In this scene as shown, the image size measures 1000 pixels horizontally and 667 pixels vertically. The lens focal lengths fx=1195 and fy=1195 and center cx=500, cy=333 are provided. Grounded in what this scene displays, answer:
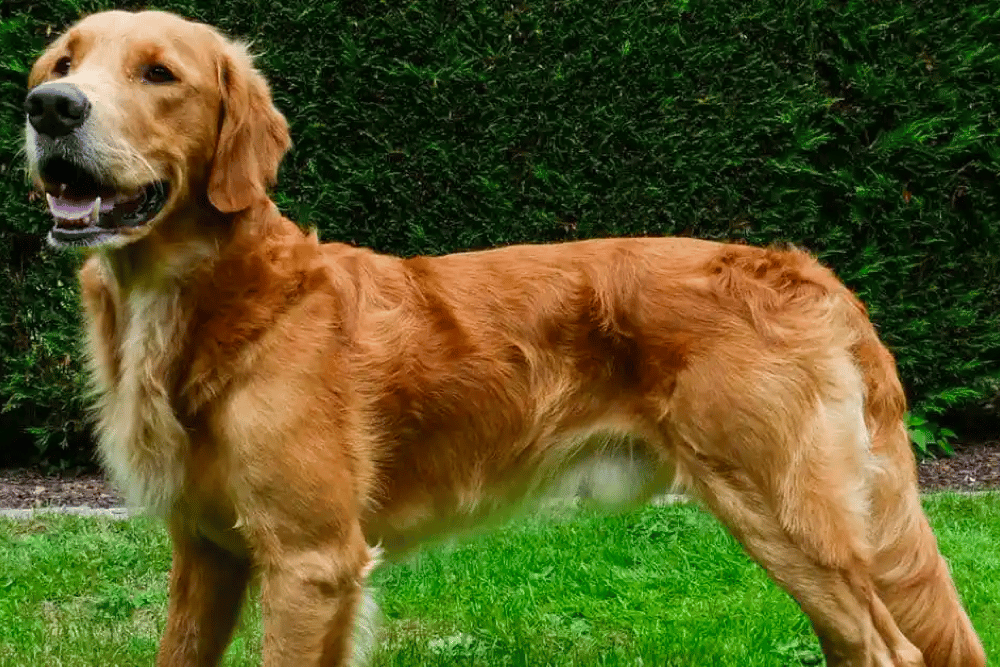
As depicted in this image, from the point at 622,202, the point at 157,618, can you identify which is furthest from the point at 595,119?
the point at 157,618

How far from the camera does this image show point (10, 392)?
600 cm

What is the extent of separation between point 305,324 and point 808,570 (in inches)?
58.0

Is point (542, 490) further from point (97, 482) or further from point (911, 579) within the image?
point (97, 482)

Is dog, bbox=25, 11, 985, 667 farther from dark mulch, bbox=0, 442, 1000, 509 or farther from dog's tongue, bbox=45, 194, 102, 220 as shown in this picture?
dark mulch, bbox=0, 442, 1000, 509

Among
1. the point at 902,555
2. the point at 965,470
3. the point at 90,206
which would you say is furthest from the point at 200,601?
the point at 965,470

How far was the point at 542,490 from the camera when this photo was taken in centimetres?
343

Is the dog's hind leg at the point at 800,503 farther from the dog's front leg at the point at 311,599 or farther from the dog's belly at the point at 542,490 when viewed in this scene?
the dog's front leg at the point at 311,599

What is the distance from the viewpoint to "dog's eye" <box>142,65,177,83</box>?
2883mm

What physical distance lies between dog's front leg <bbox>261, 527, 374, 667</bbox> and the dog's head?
0.87 m

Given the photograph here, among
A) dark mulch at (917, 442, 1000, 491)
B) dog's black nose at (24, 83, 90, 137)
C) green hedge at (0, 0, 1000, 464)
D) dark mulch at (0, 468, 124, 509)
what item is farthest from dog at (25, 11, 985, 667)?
dark mulch at (917, 442, 1000, 491)

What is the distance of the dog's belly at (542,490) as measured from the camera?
10.8 feet

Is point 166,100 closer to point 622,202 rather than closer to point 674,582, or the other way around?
point 674,582

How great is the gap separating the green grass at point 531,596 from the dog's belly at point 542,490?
300mm

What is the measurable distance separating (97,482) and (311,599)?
147 inches
